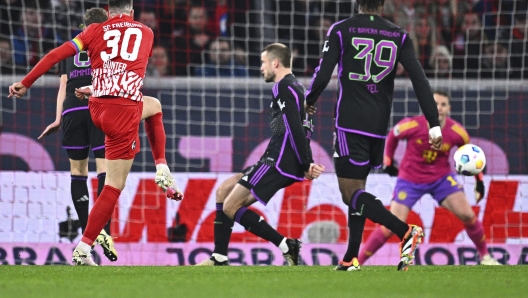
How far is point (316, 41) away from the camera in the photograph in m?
12.5

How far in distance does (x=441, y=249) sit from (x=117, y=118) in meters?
4.90

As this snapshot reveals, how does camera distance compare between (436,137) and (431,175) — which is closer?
(436,137)

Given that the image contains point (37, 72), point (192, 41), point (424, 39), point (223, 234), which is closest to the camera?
point (37, 72)

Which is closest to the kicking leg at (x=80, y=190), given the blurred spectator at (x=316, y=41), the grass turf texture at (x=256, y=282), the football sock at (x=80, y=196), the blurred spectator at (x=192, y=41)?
the football sock at (x=80, y=196)

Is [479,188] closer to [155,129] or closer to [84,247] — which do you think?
[155,129]

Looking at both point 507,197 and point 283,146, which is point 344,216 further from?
point 283,146

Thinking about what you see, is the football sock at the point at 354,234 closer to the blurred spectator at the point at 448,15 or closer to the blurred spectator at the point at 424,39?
the blurred spectator at the point at 424,39

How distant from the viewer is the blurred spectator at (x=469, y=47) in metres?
12.4

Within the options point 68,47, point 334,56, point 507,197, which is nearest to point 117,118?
point 68,47

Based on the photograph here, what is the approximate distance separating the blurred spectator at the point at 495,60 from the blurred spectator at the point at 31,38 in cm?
526

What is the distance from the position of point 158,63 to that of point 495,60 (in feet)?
13.7

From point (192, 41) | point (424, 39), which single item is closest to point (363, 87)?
point (192, 41)

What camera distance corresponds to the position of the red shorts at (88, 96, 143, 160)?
6387mm

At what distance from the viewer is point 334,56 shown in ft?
20.6
